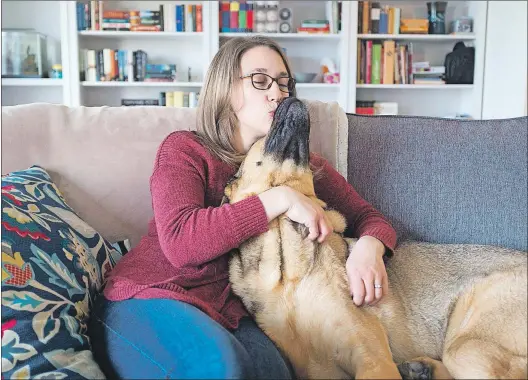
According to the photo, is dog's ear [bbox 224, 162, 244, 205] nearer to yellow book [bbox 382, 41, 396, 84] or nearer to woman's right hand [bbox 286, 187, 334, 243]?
woman's right hand [bbox 286, 187, 334, 243]

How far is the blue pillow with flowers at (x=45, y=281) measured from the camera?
44.7 inches

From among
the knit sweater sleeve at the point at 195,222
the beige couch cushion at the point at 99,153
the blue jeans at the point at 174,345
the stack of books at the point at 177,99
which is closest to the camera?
the blue jeans at the point at 174,345

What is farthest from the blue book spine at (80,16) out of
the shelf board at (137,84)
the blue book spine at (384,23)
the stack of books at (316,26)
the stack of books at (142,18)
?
the blue book spine at (384,23)

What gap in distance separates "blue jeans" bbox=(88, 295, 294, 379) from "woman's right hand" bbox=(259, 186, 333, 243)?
256 mm

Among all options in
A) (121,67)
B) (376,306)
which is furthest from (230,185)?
(121,67)

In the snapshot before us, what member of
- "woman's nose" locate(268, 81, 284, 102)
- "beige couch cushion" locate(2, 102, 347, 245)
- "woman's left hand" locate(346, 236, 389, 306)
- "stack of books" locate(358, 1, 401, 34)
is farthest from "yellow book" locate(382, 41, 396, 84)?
"woman's left hand" locate(346, 236, 389, 306)

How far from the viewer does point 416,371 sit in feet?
3.78

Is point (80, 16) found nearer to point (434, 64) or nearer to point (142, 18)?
point (142, 18)

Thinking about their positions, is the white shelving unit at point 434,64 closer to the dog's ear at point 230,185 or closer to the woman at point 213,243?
the woman at point 213,243

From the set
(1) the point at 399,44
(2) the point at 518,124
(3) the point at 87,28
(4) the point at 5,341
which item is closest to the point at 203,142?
(4) the point at 5,341

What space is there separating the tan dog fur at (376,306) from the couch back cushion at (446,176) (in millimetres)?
108

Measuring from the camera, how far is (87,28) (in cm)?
433

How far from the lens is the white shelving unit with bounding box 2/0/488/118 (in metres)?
4.33

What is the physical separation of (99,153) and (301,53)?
10.8 feet
